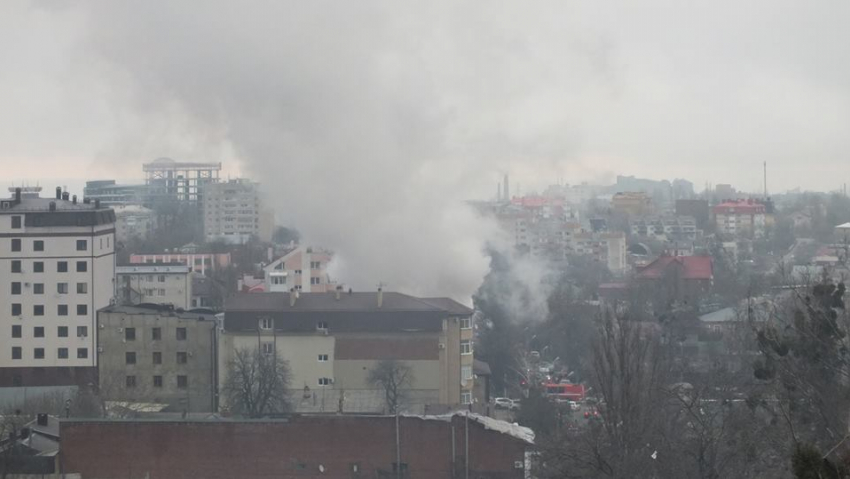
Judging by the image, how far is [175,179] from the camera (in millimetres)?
99625

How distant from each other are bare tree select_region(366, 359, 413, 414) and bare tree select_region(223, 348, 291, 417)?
1.54 meters

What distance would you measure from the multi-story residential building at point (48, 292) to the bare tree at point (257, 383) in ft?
12.0

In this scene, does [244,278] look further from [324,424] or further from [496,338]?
[324,424]

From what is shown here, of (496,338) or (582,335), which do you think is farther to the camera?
(582,335)

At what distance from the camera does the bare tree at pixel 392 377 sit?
28.4 metres

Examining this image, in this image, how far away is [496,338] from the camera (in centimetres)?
3734

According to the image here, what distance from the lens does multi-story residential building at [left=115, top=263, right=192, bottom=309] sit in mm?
44312

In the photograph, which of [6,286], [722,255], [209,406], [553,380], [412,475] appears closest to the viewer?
[412,475]

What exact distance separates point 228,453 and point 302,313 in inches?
288

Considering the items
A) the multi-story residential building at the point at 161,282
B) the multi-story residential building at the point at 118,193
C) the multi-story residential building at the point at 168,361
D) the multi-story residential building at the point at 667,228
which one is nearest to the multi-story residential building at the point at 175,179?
the multi-story residential building at the point at 118,193

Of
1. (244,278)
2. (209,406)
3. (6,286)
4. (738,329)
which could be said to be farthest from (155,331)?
(244,278)

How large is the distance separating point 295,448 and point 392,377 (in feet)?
20.5

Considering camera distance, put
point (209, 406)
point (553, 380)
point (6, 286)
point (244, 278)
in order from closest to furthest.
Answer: point (209, 406) < point (6, 286) < point (553, 380) < point (244, 278)

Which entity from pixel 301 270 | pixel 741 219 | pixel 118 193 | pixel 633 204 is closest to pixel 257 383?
pixel 301 270
